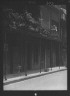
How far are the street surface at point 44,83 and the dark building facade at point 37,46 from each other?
0.77 ft

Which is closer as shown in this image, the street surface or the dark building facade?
the street surface

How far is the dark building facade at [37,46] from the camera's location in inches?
199

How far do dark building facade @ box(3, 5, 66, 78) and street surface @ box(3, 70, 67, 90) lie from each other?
23cm

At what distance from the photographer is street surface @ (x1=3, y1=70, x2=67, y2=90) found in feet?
15.7

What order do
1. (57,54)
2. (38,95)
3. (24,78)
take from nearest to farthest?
(38,95)
(24,78)
(57,54)

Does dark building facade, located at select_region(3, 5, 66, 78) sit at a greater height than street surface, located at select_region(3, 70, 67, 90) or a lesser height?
greater

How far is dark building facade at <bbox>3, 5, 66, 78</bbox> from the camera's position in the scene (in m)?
5.07

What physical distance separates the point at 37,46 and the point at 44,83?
780 mm

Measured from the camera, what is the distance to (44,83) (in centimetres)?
503

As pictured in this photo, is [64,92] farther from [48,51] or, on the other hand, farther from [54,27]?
[54,27]

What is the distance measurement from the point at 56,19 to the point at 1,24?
1.29 metres

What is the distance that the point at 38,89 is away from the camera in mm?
4805

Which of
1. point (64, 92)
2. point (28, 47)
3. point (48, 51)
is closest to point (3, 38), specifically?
Result: point (28, 47)

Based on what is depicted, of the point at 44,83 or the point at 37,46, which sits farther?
the point at 37,46
